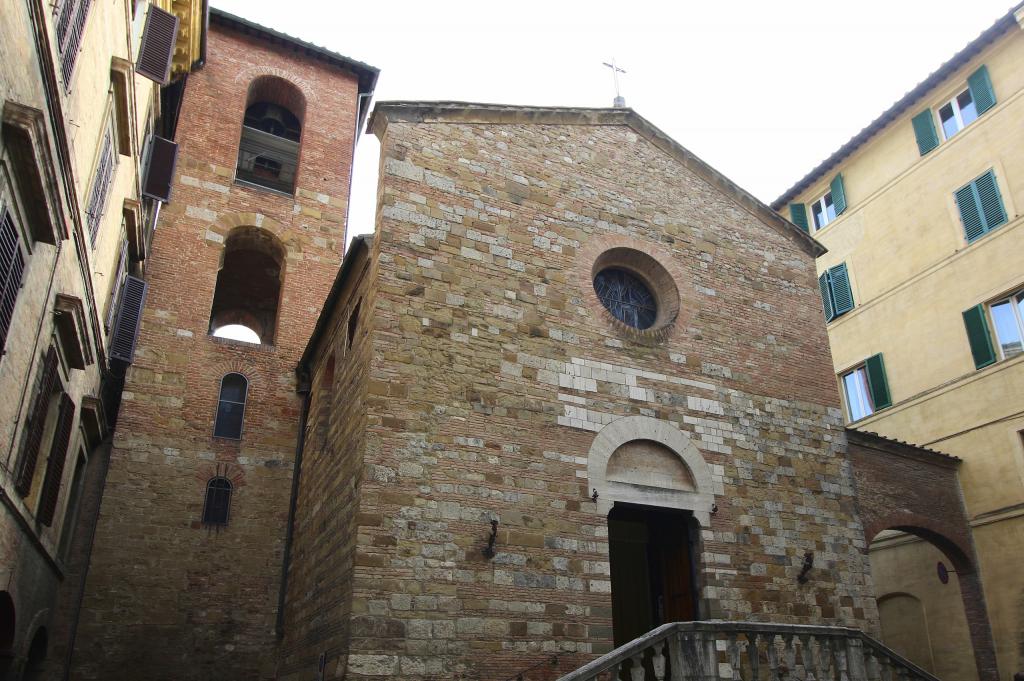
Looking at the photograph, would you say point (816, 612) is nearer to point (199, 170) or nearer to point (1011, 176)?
point (1011, 176)

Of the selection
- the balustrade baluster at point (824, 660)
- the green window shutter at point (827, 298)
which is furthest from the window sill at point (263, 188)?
the balustrade baluster at point (824, 660)

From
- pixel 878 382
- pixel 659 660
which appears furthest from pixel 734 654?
pixel 878 382

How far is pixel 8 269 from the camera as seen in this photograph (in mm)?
6422

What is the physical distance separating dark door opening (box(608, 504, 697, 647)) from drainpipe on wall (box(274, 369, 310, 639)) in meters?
5.04

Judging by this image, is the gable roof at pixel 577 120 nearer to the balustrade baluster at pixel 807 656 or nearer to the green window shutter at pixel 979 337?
the green window shutter at pixel 979 337

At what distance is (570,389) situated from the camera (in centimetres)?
1008

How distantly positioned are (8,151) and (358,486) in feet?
14.6

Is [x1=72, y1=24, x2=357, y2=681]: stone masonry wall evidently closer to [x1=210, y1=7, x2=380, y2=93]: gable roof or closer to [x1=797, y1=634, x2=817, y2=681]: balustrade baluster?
[x1=210, y1=7, x2=380, y2=93]: gable roof

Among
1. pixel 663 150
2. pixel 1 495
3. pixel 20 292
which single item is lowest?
pixel 1 495

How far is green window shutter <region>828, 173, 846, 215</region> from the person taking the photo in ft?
61.6

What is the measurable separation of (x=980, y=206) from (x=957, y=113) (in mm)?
2240

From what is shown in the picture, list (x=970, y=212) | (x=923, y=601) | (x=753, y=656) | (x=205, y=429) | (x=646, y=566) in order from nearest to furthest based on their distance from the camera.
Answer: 1. (x=753, y=656)
2. (x=646, y=566)
3. (x=205, y=429)
4. (x=923, y=601)
5. (x=970, y=212)

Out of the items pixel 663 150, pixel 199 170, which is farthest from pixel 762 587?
pixel 199 170

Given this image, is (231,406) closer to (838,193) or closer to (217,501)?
(217,501)
